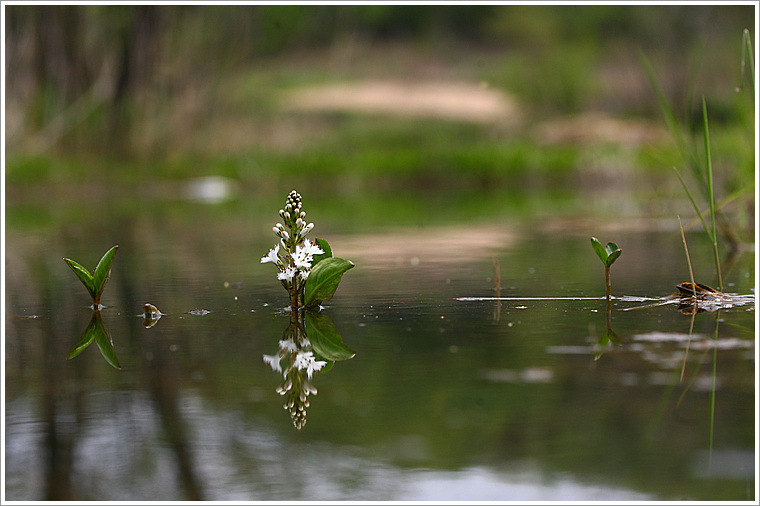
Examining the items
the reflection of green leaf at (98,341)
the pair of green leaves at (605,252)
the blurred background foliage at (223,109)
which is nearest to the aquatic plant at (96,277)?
the reflection of green leaf at (98,341)

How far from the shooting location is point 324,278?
3129 mm

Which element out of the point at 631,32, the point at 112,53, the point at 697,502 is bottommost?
the point at 697,502

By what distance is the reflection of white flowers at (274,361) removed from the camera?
7.66 ft

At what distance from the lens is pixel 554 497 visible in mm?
1492

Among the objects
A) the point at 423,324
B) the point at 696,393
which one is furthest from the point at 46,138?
the point at 696,393

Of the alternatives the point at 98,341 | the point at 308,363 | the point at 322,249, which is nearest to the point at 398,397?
the point at 308,363

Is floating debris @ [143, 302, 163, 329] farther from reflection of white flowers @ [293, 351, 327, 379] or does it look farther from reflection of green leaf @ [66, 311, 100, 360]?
reflection of white flowers @ [293, 351, 327, 379]

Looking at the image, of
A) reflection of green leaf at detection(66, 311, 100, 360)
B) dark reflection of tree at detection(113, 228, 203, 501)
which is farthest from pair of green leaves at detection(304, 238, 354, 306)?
reflection of green leaf at detection(66, 311, 100, 360)

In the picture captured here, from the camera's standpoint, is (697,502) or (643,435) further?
(643,435)

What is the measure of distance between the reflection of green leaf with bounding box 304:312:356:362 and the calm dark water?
4 centimetres

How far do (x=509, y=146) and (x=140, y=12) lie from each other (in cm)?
520

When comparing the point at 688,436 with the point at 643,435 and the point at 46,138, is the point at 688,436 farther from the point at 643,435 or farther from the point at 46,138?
the point at 46,138

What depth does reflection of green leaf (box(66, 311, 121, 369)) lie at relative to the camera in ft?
8.25

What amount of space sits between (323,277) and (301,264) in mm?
77
